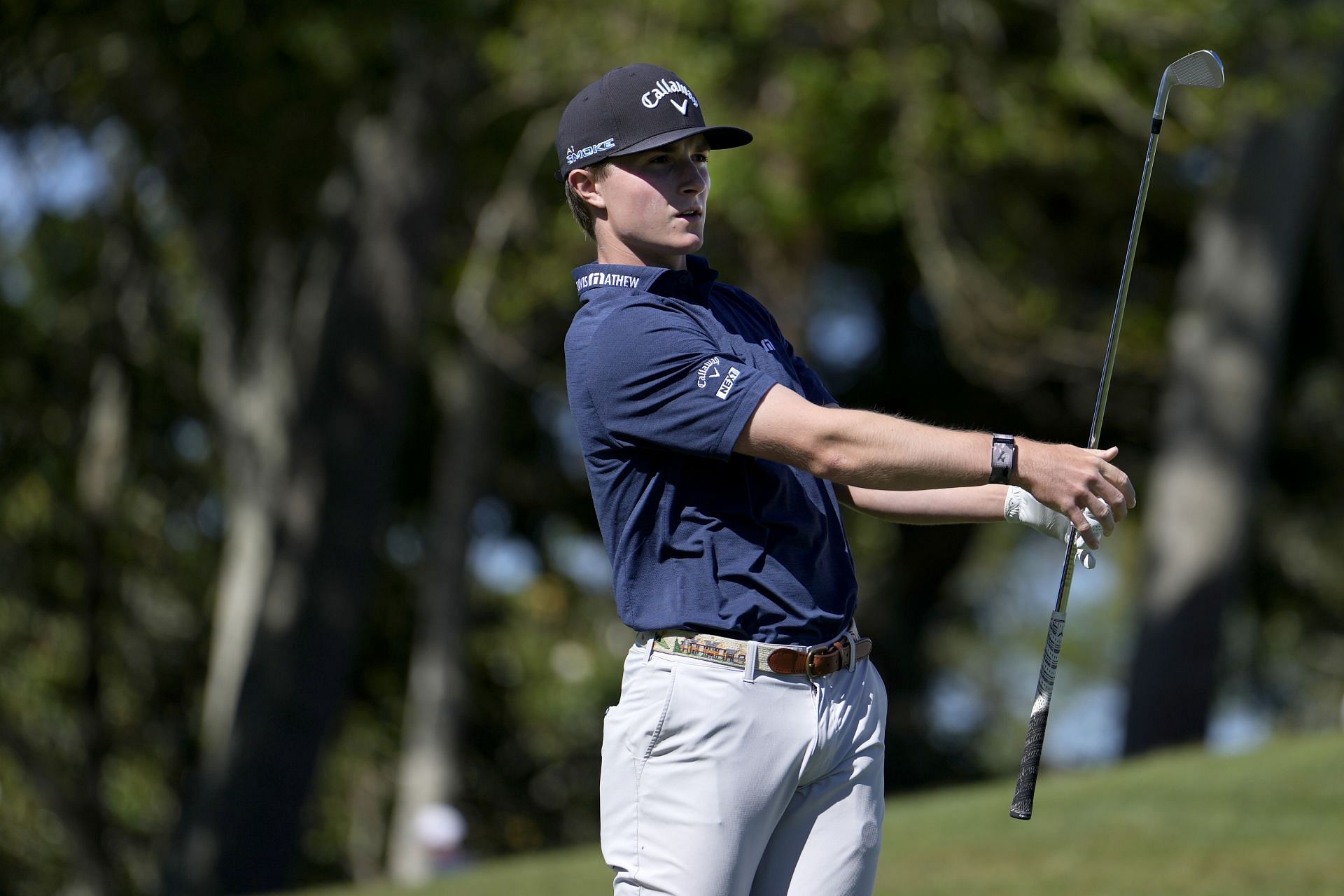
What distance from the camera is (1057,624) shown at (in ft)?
11.1

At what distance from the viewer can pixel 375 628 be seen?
22984 millimetres

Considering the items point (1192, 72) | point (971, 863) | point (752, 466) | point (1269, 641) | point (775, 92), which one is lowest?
point (1269, 641)

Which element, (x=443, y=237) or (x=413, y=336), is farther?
(x=443, y=237)

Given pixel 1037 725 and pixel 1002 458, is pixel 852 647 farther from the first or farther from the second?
pixel 1002 458

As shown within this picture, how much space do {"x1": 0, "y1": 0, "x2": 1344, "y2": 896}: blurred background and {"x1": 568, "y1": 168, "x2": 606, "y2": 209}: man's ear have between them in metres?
8.97

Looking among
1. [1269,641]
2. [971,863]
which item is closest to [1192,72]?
[971,863]

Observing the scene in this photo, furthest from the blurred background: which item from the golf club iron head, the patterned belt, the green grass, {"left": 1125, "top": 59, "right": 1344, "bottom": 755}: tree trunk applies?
the patterned belt

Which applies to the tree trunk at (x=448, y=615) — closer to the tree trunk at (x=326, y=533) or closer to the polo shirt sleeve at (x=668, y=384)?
the tree trunk at (x=326, y=533)

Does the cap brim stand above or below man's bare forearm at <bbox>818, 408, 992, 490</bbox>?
above

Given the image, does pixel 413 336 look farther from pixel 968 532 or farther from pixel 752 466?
pixel 752 466

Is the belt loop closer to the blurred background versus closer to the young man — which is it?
the young man

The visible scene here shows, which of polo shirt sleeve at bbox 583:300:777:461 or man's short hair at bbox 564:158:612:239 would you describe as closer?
polo shirt sleeve at bbox 583:300:777:461

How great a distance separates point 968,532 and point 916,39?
28.1 feet

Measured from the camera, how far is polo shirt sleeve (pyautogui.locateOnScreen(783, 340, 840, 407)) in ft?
11.6
